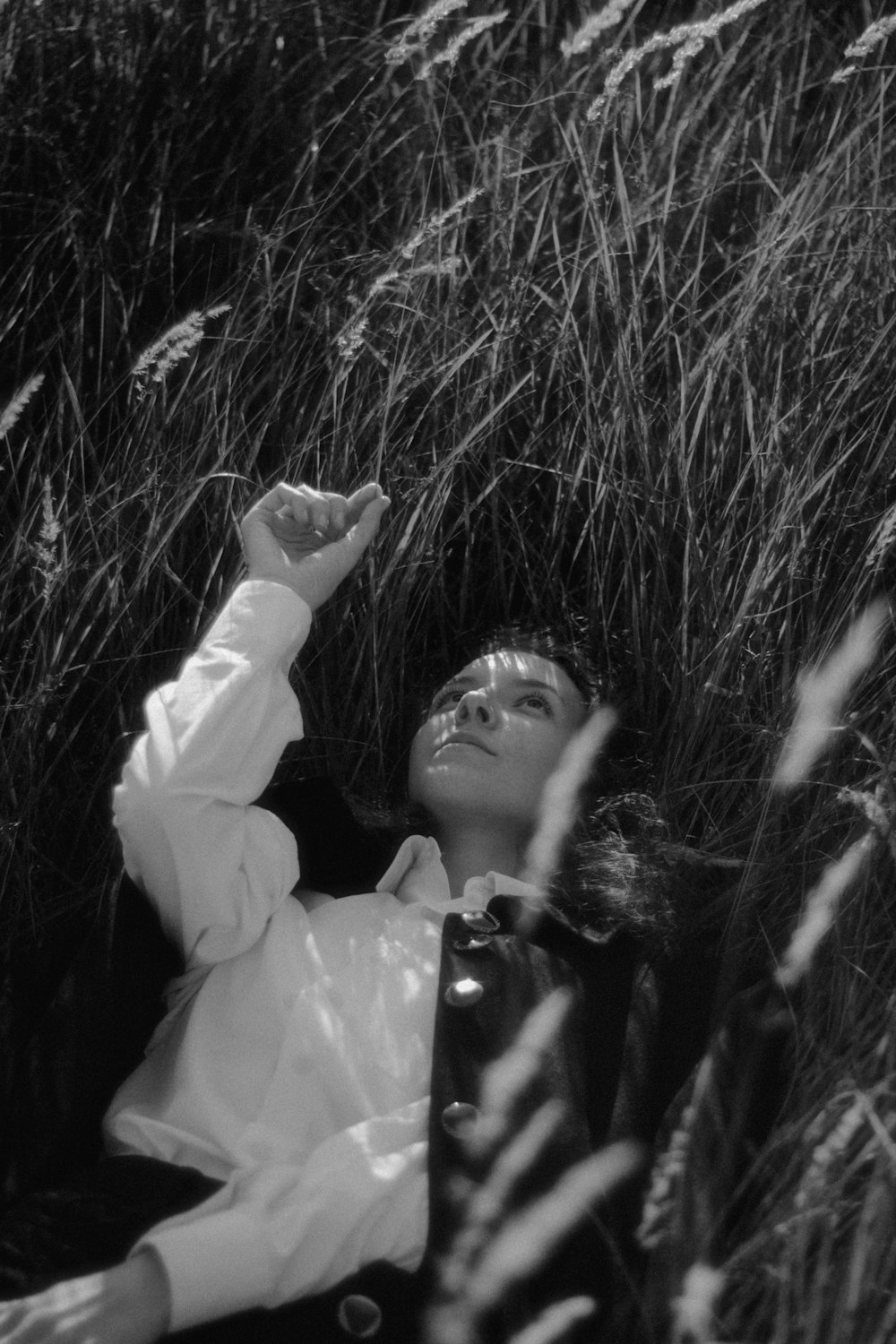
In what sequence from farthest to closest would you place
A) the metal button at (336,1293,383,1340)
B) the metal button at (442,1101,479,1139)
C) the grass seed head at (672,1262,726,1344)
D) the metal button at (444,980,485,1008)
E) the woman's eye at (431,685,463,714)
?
the woman's eye at (431,685,463,714) → the metal button at (444,980,485,1008) → the metal button at (442,1101,479,1139) → the metal button at (336,1293,383,1340) → the grass seed head at (672,1262,726,1344)

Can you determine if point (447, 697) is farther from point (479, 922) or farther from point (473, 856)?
point (479, 922)

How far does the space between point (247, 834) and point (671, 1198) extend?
72 centimetres

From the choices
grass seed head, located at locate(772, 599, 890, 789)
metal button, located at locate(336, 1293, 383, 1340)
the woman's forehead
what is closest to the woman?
metal button, located at locate(336, 1293, 383, 1340)

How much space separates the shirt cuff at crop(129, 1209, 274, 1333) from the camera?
5.25 feet

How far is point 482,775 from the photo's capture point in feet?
6.95

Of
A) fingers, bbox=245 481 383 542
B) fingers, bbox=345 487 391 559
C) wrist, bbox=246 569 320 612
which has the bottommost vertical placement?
wrist, bbox=246 569 320 612

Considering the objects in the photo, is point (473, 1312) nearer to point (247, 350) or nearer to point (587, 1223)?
point (587, 1223)

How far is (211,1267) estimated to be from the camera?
5.31 feet

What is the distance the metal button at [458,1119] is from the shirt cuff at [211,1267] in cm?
26

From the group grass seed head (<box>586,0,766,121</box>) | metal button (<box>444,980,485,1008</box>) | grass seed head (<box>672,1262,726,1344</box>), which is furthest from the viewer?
grass seed head (<box>586,0,766,121</box>)

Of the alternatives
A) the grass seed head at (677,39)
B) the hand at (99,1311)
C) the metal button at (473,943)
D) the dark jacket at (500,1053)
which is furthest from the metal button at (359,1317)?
the grass seed head at (677,39)

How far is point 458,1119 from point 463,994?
6.6 inches

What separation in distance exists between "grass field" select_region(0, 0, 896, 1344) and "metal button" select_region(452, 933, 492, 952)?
459 millimetres

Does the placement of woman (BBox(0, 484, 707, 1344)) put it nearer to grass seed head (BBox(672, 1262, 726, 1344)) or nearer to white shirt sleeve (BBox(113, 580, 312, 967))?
white shirt sleeve (BBox(113, 580, 312, 967))
